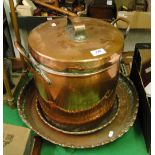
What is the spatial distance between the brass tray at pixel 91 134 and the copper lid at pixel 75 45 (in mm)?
484

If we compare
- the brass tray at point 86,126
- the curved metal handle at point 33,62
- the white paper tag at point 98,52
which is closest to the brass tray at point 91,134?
the brass tray at point 86,126

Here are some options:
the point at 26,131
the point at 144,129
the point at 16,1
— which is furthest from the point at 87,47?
the point at 16,1

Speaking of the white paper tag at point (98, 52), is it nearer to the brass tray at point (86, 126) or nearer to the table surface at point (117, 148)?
the brass tray at point (86, 126)

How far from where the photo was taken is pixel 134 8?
2.19 m

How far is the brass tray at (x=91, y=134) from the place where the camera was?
1.42m

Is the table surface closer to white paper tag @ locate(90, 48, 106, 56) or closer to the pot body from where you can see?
the pot body

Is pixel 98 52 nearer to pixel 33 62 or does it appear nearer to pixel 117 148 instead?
pixel 33 62

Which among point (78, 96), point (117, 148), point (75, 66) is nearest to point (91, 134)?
point (117, 148)

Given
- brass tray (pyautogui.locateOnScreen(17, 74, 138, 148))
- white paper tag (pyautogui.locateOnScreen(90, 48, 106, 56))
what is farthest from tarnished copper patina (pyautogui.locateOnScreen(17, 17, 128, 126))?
brass tray (pyautogui.locateOnScreen(17, 74, 138, 148))

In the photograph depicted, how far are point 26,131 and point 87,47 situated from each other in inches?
23.1

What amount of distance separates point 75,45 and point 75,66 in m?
0.14

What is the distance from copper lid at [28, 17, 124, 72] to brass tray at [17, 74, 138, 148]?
0.48 metres

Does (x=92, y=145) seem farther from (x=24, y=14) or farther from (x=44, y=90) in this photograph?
(x=24, y=14)

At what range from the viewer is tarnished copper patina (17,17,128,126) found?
1170 mm
